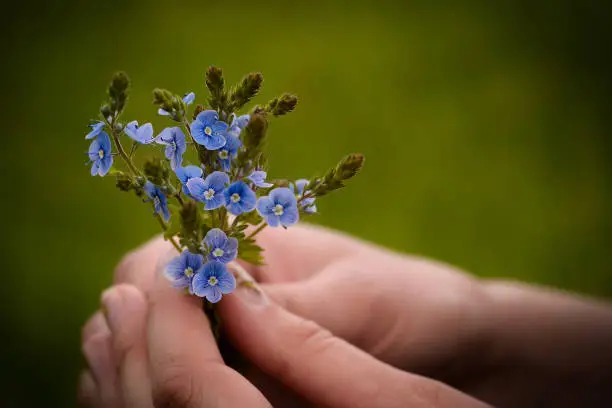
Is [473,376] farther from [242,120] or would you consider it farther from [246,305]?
[242,120]

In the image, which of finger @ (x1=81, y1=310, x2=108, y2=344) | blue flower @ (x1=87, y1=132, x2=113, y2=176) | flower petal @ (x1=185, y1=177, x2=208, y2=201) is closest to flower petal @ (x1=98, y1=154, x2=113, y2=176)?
blue flower @ (x1=87, y1=132, x2=113, y2=176)

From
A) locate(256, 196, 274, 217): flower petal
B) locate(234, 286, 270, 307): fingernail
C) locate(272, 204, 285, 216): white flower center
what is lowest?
locate(234, 286, 270, 307): fingernail

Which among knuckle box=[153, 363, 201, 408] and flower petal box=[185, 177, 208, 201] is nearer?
flower petal box=[185, 177, 208, 201]

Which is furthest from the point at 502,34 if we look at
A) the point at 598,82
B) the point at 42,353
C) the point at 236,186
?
the point at 236,186

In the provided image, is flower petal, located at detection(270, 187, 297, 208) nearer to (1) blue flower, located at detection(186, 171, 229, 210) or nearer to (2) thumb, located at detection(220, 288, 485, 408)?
(1) blue flower, located at detection(186, 171, 229, 210)

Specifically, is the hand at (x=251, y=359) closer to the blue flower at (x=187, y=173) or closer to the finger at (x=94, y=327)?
the finger at (x=94, y=327)

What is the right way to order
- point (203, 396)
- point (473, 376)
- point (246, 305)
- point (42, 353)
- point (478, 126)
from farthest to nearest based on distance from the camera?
1. point (478, 126)
2. point (42, 353)
3. point (473, 376)
4. point (246, 305)
5. point (203, 396)

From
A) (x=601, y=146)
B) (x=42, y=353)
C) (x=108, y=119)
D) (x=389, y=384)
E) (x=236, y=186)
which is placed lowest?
(x=601, y=146)
